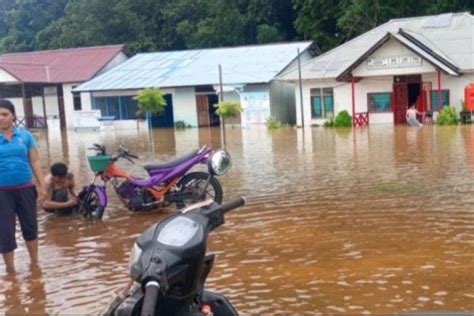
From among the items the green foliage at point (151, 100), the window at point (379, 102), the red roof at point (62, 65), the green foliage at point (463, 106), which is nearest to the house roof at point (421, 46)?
the green foliage at point (463, 106)

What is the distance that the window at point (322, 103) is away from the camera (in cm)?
3394

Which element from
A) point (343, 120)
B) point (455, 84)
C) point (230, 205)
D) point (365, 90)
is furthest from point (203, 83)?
point (230, 205)

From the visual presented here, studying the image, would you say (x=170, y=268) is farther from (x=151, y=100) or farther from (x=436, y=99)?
(x=151, y=100)

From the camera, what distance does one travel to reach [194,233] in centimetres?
221

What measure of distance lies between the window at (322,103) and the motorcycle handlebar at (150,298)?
3232 cm

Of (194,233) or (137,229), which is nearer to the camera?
(194,233)

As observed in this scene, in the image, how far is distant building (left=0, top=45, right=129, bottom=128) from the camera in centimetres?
4503

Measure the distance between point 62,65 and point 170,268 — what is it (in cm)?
4725

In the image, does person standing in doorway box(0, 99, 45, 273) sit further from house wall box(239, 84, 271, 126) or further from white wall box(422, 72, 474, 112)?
house wall box(239, 84, 271, 126)

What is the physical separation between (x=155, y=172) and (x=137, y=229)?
1098 millimetres

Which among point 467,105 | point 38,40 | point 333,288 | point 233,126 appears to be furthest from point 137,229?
point 38,40

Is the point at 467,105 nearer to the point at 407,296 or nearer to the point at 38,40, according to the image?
the point at 407,296

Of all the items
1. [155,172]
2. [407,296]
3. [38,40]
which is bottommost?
[407,296]

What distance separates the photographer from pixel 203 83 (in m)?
37.8
